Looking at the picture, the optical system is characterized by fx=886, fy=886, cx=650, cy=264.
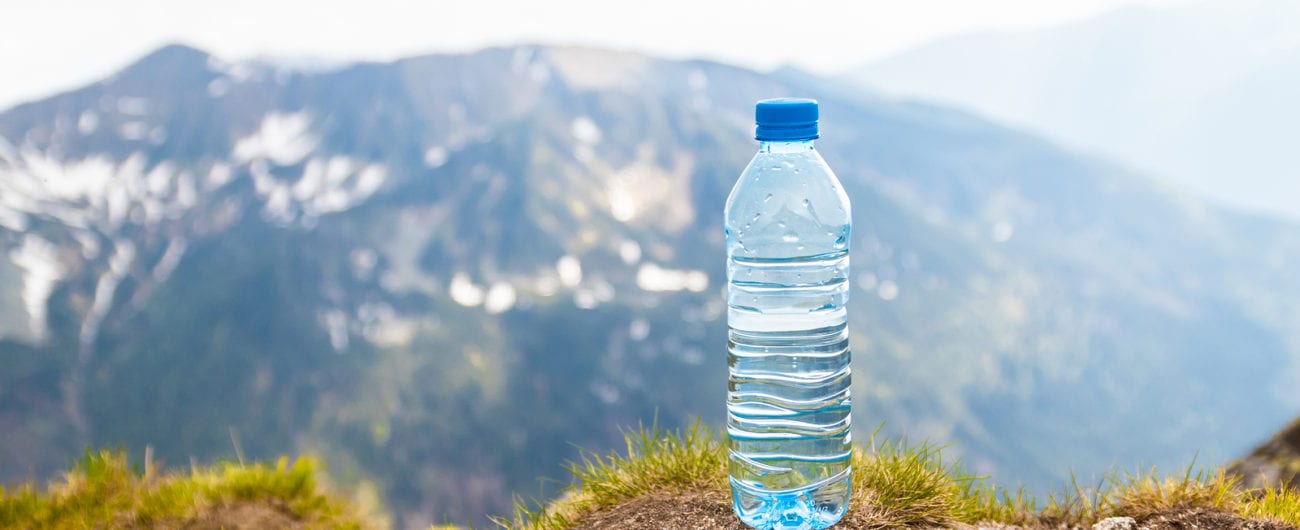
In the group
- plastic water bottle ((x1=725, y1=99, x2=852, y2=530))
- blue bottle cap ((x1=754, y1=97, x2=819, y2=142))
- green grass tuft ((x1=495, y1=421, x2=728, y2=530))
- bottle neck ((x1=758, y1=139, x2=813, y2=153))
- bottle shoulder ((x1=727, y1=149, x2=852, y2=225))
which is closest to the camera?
blue bottle cap ((x1=754, y1=97, x2=819, y2=142))

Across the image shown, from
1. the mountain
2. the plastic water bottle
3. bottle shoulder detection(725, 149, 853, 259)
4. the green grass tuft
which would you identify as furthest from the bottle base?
the mountain

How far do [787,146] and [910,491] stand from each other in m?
1.67

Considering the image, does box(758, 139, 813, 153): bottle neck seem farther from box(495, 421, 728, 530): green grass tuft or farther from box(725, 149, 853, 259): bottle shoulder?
box(495, 421, 728, 530): green grass tuft

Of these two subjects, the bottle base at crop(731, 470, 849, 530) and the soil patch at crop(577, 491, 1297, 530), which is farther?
the bottle base at crop(731, 470, 849, 530)

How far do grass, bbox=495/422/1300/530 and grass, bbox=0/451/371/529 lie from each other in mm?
1988

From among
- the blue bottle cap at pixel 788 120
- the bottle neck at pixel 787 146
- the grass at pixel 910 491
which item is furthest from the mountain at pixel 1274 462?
the blue bottle cap at pixel 788 120

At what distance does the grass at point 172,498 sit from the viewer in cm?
524

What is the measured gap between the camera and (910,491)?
3955mm

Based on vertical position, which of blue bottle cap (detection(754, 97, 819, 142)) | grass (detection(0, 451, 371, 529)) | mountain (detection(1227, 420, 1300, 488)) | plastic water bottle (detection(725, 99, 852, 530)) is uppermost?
blue bottle cap (detection(754, 97, 819, 142))

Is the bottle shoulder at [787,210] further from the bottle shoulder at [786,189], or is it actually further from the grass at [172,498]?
the grass at [172,498]

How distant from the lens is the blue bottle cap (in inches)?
149

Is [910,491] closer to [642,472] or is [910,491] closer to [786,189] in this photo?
[642,472]

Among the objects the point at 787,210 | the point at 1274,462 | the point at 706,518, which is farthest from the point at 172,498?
the point at 1274,462

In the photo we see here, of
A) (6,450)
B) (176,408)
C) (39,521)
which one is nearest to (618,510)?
(39,521)
